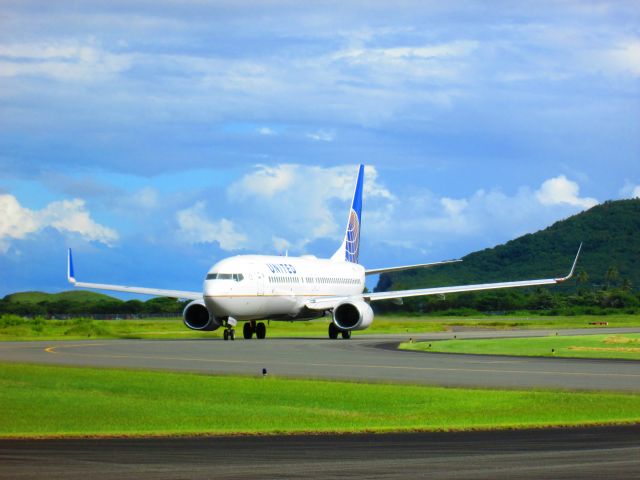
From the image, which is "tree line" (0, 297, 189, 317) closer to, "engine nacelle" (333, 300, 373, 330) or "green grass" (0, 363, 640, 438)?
"engine nacelle" (333, 300, 373, 330)

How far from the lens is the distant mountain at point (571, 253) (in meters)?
163

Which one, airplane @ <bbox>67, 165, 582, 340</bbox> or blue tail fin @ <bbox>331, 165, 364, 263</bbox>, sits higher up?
blue tail fin @ <bbox>331, 165, 364, 263</bbox>

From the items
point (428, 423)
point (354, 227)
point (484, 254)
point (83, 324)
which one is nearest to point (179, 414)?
point (428, 423)

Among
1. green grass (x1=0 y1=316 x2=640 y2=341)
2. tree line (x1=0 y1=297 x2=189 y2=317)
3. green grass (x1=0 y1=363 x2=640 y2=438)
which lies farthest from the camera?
tree line (x1=0 y1=297 x2=189 y2=317)

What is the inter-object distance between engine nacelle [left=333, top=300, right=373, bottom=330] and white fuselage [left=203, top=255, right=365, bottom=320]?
7.27 feet

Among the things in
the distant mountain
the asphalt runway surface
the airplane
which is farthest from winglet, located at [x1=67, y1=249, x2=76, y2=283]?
the distant mountain

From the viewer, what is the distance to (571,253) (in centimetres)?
17288

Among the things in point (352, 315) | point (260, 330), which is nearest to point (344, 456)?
point (260, 330)

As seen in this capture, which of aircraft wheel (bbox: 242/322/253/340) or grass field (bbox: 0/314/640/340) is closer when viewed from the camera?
aircraft wheel (bbox: 242/322/253/340)

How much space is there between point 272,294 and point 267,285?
73 centimetres

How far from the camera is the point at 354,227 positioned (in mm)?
76250

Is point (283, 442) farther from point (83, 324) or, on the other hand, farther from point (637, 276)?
point (637, 276)

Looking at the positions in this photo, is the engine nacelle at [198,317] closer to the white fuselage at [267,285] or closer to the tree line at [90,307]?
the white fuselage at [267,285]

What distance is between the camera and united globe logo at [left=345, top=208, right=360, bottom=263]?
75.4 m
